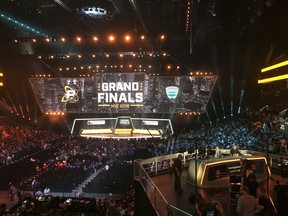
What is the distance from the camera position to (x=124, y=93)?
84.3 feet

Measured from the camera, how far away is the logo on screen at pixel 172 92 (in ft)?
A: 82.4

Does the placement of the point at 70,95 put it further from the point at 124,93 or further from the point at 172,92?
the point at 172,92

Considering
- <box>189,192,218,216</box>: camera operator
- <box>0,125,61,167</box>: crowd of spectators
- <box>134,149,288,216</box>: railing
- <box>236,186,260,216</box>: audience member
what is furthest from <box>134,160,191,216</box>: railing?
<box>0,125,61,167</box>: crowd of spectators

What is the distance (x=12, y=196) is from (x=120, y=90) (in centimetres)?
1171

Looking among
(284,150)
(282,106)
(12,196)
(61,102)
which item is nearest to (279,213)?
(284,150)

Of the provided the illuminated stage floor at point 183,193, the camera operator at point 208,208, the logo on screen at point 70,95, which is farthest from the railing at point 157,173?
the logo on screen at point 70,95

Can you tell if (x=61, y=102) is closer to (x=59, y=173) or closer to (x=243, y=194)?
(x=59, y=173)

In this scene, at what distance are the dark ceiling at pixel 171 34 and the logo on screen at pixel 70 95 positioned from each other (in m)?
2.20

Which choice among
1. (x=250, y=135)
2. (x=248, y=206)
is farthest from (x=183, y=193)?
(x=250, y=135)

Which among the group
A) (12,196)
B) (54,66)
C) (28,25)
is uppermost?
(28,25)

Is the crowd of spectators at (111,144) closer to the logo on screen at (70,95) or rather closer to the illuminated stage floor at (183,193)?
the logo on screen at (70,95)

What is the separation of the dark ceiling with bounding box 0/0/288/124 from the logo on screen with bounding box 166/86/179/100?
212 centimetres

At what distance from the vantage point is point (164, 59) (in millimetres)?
25312

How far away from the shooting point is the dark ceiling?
14688mm
